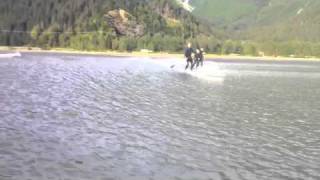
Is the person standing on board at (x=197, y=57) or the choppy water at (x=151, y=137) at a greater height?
the person standing on board at (x=197, y=57)

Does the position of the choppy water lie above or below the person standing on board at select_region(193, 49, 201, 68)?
below

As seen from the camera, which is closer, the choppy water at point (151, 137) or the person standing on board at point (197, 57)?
the choppy water at point (151, 137)

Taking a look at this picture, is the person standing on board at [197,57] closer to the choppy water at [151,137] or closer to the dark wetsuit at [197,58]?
the dark wetsuit at [197,58]

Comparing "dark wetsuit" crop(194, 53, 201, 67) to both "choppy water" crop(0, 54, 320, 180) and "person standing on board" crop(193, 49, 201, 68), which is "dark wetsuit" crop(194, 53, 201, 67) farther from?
"choppy water" crop(0, 54, 320, 180)

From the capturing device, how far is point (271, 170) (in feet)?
57.3

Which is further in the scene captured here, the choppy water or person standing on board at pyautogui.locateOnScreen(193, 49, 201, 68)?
person standing on board at pyautogui.locateOnScreen(193, 49, 201, 68)

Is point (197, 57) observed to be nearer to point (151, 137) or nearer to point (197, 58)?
point (197, 58)

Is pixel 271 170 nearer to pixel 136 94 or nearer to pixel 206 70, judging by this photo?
pixel 136 94

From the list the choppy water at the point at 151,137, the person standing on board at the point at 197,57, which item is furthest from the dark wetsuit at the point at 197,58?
the choppy water at the point at 151,137

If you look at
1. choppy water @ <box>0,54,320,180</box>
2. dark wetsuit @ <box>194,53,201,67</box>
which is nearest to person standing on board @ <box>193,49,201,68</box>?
dark wetsuit @ <box>194,53,201,67</box>

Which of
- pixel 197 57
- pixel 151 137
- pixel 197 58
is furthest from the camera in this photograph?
pixel 197 58

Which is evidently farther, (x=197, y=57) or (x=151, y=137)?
(x=197, y=57)

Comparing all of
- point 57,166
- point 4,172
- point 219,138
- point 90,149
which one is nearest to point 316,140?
point 219,138

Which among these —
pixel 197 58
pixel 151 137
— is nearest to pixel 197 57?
pixel 197 58
